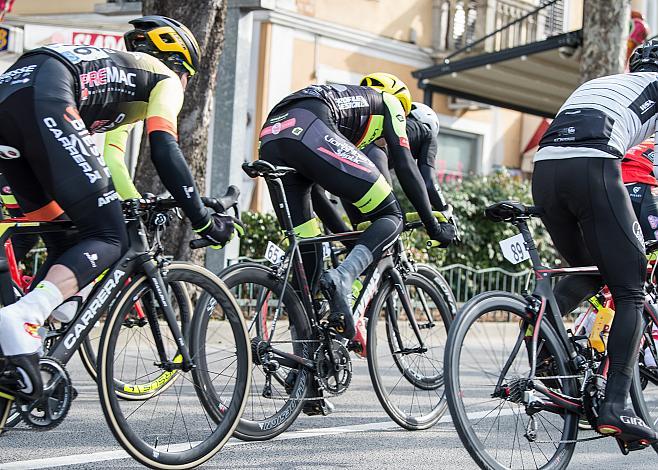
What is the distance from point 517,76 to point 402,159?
14.0m

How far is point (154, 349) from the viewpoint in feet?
16.5

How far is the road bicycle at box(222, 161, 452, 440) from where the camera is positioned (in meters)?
5.59

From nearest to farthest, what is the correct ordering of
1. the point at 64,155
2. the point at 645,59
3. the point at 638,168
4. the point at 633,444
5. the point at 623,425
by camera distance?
the point at 64,155, the point at 623,425, the point at 633,444, the point at 645,59, the point at 638,168

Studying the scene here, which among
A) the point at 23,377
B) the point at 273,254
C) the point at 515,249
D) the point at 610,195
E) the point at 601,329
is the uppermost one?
the point at 610,195

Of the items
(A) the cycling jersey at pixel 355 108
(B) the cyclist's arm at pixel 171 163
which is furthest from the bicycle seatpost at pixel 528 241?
(B) the cyclist's arm at pixel 171 163

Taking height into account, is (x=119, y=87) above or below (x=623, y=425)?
above

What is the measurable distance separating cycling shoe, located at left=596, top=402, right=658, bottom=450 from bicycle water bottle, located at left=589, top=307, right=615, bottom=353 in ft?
1.29

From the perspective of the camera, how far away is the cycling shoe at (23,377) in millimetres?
4125

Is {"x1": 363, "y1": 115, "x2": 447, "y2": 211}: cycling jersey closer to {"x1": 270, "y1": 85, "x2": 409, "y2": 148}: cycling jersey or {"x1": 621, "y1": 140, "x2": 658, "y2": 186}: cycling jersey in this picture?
{"x1": 270, "y1": 85, "x2": 409, "y2": 148}: cycling jersey

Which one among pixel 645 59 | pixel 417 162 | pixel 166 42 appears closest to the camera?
pixel 166 42

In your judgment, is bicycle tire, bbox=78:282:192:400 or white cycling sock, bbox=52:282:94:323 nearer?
white cycling sock, bbox=52:282:94:323

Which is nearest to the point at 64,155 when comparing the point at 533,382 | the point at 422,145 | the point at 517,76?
the point at 533,382

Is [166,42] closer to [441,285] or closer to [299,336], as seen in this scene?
[299,336]

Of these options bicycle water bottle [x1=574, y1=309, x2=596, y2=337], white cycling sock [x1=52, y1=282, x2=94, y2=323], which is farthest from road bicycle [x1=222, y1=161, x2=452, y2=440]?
bicycle water bottle [x1=574, y1=309, x2=596, y2=337]
